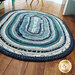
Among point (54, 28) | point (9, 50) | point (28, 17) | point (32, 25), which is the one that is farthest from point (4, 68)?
point (28, 17)

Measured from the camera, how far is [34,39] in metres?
1.26

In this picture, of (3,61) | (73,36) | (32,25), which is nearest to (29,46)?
(3,61)

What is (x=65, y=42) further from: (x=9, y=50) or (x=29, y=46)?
(x=9, y=50)

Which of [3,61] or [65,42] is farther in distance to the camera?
[65,42]

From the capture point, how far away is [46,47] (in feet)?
3.77

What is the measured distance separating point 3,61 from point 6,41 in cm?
30

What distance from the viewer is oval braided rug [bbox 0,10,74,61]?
3.38ft

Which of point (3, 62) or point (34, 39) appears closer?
point (3, 62)

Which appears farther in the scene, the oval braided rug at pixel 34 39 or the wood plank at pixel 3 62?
the oval braided rug at pixel 34 39

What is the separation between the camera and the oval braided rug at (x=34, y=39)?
1031 millimetres

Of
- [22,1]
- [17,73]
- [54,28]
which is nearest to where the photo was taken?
[17,73]

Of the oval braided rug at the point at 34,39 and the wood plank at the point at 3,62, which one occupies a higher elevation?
the oval braided rug at the point at 34,39

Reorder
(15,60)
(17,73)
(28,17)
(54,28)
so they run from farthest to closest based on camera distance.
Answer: (28,17) → (54,28) → (15,60) → (17,73)

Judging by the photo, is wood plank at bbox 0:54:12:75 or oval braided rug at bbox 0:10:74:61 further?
oval braided rug at bbox 0:10:74:61
